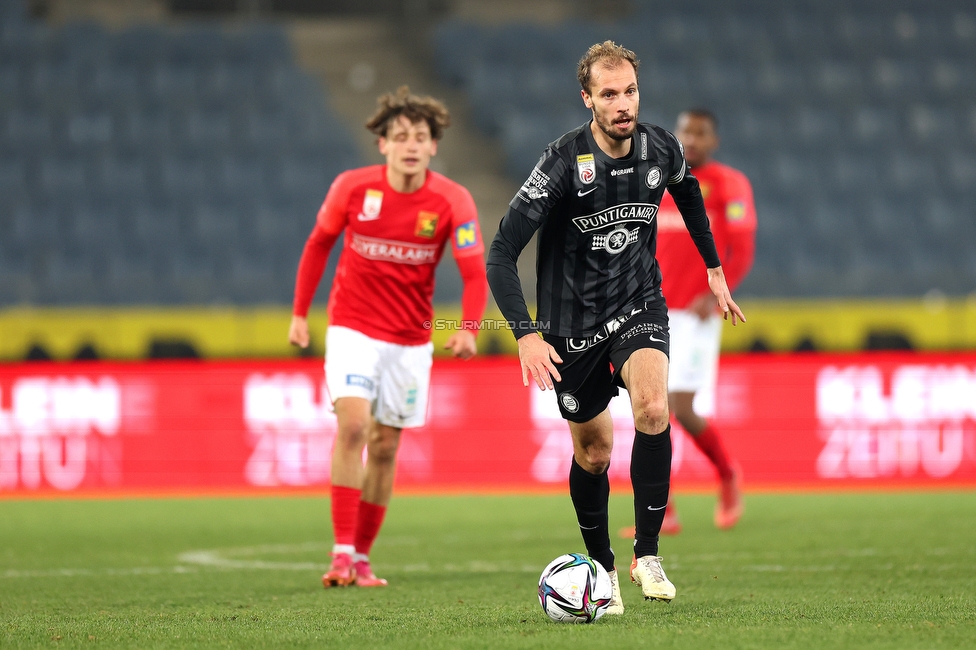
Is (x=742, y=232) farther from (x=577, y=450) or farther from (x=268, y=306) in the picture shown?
(x=268, y=306)

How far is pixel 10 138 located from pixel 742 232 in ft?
35.7

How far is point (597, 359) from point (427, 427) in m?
6.62

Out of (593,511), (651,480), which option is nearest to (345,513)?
(593,511)

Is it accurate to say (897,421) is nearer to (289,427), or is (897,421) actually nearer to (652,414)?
(289,427)

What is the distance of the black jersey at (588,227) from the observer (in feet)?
15.0

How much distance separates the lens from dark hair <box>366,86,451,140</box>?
5.86m

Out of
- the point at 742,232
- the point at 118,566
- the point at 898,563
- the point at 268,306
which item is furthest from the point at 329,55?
the point at 898,563

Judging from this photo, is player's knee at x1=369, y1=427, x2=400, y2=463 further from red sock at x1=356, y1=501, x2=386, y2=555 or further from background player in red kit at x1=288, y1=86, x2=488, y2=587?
red sock at x1=356, y1=501, x2=386, y2=555

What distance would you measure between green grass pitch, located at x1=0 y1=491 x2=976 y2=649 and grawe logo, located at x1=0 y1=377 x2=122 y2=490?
42.1 inches

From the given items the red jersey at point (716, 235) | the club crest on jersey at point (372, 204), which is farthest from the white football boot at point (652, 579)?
the red jersey at point (716, 235)

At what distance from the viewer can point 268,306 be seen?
12.7m

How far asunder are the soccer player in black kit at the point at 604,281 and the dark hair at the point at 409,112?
132 centimetres

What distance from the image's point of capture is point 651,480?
4527 millimetres

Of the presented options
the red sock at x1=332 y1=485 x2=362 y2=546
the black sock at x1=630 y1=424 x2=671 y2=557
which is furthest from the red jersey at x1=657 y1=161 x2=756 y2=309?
the black sock at x1=630 y1=424 x2=671 y2=557
